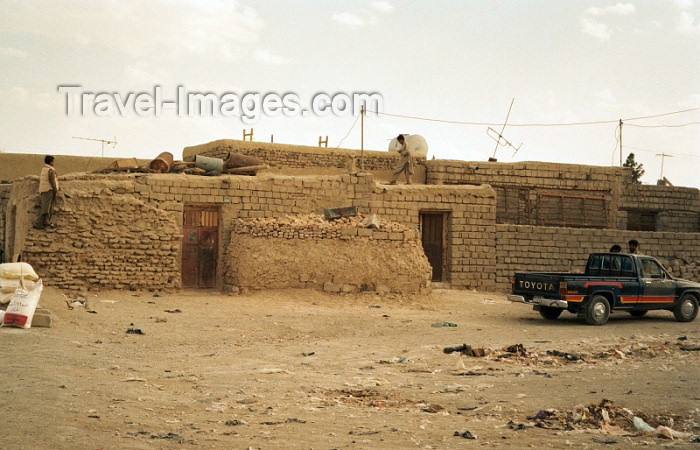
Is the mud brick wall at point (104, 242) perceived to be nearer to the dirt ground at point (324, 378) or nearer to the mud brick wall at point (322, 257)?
the dirt ground at point (324, 378)

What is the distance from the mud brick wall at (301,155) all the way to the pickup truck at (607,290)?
8926mm

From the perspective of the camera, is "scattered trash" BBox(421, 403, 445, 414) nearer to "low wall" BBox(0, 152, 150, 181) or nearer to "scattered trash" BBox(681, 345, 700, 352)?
"scattered trash" BBox(681, 345, 700, 352)

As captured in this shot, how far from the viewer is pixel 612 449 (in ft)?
19.6

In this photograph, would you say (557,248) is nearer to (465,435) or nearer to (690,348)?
(690,348)

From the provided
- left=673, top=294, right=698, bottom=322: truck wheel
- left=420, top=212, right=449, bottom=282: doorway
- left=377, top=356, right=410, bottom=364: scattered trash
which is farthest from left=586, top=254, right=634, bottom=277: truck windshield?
left=377, top=356, right=410, bottom=364: scattered trash

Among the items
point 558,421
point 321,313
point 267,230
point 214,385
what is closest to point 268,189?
point 267,230

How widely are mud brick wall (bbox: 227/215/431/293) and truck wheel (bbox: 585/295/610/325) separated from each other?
13.5ft

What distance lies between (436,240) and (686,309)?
6.63 metres

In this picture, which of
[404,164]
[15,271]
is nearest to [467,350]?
[15,271]

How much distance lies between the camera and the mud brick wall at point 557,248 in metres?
20.5

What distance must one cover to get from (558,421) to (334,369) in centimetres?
357

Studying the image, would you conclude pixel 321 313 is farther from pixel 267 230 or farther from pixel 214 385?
pixel 214 385

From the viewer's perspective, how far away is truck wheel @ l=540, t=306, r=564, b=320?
15212 mm

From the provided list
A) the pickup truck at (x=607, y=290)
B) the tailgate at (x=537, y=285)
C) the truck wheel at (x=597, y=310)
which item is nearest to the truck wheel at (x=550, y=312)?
the pickup truck at (x=607, y=290)
